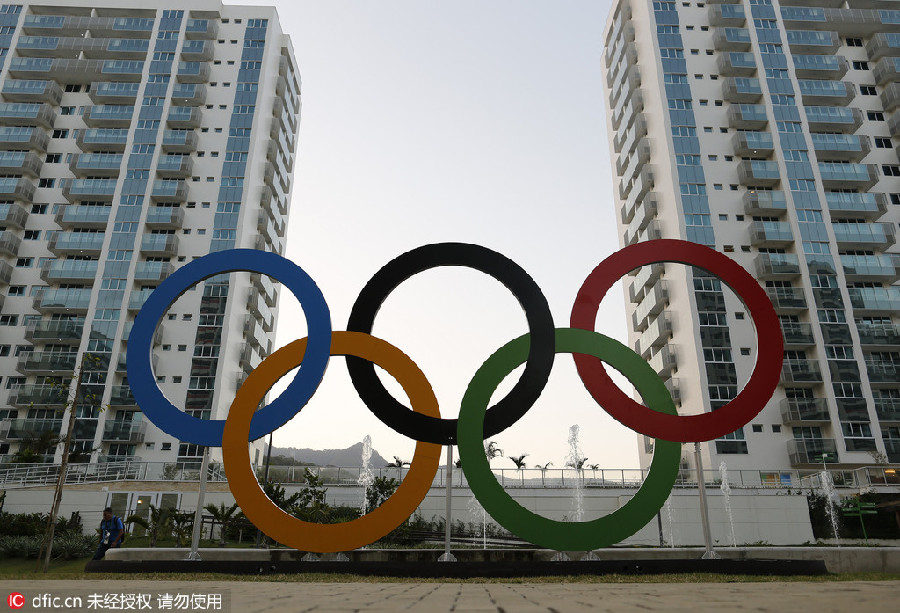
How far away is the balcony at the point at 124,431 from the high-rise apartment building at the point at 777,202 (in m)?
41.2

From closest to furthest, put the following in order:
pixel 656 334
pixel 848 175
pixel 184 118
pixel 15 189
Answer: pixel 848 175
pixel 656 334
pixel 15 189
pixel 184 118

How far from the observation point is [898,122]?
53656 millimetres

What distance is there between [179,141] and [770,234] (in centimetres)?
5168

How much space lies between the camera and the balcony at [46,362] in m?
48.6

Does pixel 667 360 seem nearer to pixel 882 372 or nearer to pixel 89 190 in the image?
pixel 882 372

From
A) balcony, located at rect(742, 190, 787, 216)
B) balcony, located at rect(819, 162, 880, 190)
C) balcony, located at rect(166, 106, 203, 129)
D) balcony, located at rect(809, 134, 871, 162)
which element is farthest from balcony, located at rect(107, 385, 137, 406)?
balcony, located at rect(809, 134, 871, 162)

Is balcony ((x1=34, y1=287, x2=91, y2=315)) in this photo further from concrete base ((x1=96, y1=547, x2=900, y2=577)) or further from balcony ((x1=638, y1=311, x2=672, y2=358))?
balcony ((x1=638, y1=311, x2=672, y2=358))

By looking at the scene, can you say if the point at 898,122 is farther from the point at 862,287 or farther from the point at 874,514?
the point at 874,514

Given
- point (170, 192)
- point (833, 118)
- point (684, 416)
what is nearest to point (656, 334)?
point (833, 118)

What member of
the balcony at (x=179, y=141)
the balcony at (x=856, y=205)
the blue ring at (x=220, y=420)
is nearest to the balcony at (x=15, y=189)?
the balcony at (x=179, y=141)

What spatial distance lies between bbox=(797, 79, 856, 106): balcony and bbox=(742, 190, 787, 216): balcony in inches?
412

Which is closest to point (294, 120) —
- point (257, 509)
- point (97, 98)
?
point (97, 98)

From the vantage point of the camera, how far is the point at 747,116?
52375mm

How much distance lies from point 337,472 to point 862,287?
43.5 metres
